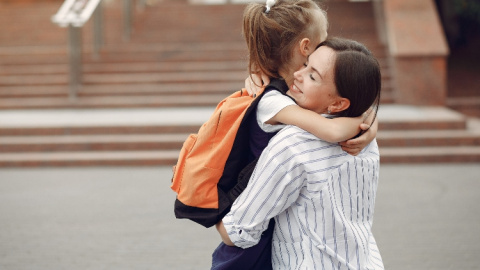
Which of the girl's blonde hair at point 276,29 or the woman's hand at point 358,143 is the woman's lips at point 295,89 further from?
the woman's hand at point 358,143

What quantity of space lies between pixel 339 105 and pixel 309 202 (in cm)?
31

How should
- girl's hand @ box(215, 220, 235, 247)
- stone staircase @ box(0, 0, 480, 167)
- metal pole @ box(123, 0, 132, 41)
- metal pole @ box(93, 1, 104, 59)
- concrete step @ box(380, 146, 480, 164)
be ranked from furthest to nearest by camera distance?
1. metal pole @ box(123, 0, 132, 41)
2. metal pole @ box(93, 1, 104, 59)
3. stone staircase @ box(0, 0, 480, 167)
4. concrete step @ box(380, 146, 480, 164)
5. girl's hand @ box(215, 220, 235, 247)

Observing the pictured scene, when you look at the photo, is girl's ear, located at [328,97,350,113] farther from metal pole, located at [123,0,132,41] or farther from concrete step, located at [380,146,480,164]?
metal pole, located at [123,0,132,41]

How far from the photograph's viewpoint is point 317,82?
204 cm

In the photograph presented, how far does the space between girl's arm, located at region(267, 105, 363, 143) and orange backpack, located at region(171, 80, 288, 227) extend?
11 cm

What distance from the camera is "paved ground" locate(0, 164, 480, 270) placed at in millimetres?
4766

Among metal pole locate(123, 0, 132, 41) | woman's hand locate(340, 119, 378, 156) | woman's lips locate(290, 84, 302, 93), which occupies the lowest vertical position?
metal pole locate(123, 0, 132, 41)

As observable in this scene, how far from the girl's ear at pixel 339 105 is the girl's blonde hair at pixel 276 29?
229 millimetres

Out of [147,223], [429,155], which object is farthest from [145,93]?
[147,223]

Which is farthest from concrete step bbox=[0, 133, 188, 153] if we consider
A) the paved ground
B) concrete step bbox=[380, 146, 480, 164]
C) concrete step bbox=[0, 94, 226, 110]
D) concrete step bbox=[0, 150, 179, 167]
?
concrete step bbox=[380, 146, 480, 164]

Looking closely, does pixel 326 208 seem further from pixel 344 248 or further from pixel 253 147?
pixel 253 147

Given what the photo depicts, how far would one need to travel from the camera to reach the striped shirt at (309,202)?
6.50 ft

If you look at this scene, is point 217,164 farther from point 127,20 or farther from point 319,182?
point 127,20

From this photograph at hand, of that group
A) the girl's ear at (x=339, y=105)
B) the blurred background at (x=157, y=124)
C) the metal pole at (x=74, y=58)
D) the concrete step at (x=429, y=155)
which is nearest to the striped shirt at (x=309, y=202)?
the girl's ear at (x=339, y=105)
